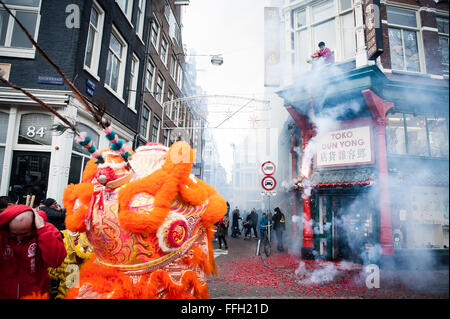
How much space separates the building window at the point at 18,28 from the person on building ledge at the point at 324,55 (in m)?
7.52


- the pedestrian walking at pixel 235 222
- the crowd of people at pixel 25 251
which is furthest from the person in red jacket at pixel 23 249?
the pedestrian walking at pixel 235 222

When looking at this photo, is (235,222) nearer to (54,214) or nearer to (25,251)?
(54,214)

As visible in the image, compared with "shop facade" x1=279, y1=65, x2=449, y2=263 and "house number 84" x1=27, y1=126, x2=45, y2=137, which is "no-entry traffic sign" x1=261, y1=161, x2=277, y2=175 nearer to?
"shop facade" x1=279, y1=65, x2=449, y2=263

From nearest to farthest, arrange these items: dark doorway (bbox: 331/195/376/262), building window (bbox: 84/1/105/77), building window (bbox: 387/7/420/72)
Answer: building window (bbox: 387/7/420/72), building window (bbox: 84/1/105/77), dark doorway (bbox: 331/195/376/262)

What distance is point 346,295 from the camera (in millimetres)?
3758

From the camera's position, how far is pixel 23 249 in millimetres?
1639

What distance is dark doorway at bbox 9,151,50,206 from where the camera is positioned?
573 cm

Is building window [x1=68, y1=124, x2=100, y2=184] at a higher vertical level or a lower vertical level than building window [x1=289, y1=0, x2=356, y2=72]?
lower

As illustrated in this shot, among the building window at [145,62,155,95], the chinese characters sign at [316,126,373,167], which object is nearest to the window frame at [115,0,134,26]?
the building window at [145,62,155,95]

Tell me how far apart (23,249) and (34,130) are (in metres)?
5.79

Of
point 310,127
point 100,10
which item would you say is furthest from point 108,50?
point 310,127

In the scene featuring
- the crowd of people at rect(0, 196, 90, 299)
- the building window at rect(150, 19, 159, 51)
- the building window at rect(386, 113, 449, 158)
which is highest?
the building window at rect(150, 19, 159, 51)

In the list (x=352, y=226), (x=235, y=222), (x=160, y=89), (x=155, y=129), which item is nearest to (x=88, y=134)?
(x=155, y=129)

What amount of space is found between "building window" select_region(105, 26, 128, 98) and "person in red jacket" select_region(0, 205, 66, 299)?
7077mm
